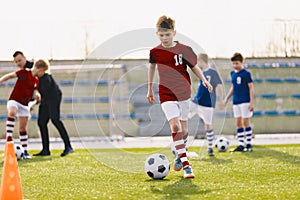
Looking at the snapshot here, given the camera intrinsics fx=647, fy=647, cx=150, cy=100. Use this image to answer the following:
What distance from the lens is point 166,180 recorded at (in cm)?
727

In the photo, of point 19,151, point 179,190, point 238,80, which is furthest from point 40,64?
point 179,190

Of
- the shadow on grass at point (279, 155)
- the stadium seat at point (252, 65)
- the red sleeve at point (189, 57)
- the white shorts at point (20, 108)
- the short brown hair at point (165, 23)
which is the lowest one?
the shadow on grass at point (279, 155)

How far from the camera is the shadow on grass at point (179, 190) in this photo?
19.7ft

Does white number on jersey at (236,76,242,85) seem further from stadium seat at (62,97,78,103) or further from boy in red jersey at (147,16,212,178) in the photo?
stadium seat at (62,97,78,103)

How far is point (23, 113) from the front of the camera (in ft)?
36.6

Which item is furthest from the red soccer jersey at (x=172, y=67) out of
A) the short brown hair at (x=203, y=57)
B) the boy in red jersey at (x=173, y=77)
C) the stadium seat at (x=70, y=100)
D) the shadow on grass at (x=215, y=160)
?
the stadium seat at (x=70, y=100)

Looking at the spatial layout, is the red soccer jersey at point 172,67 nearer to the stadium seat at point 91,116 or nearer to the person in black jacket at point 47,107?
the person in black jacket at point 47,107

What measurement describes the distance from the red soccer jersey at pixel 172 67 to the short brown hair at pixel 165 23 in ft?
1.00

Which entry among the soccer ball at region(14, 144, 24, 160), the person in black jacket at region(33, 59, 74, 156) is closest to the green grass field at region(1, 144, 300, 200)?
the soccer ball at region(14, 144, 24, 160)

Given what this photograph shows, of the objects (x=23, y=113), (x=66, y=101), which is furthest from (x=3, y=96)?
(x=23, y=113)

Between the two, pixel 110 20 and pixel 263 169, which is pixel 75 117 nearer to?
pixel 110 20

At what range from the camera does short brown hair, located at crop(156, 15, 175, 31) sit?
742cm

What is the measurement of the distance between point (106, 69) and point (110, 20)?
1.48m

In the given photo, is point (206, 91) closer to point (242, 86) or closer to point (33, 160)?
point (242, 86)
